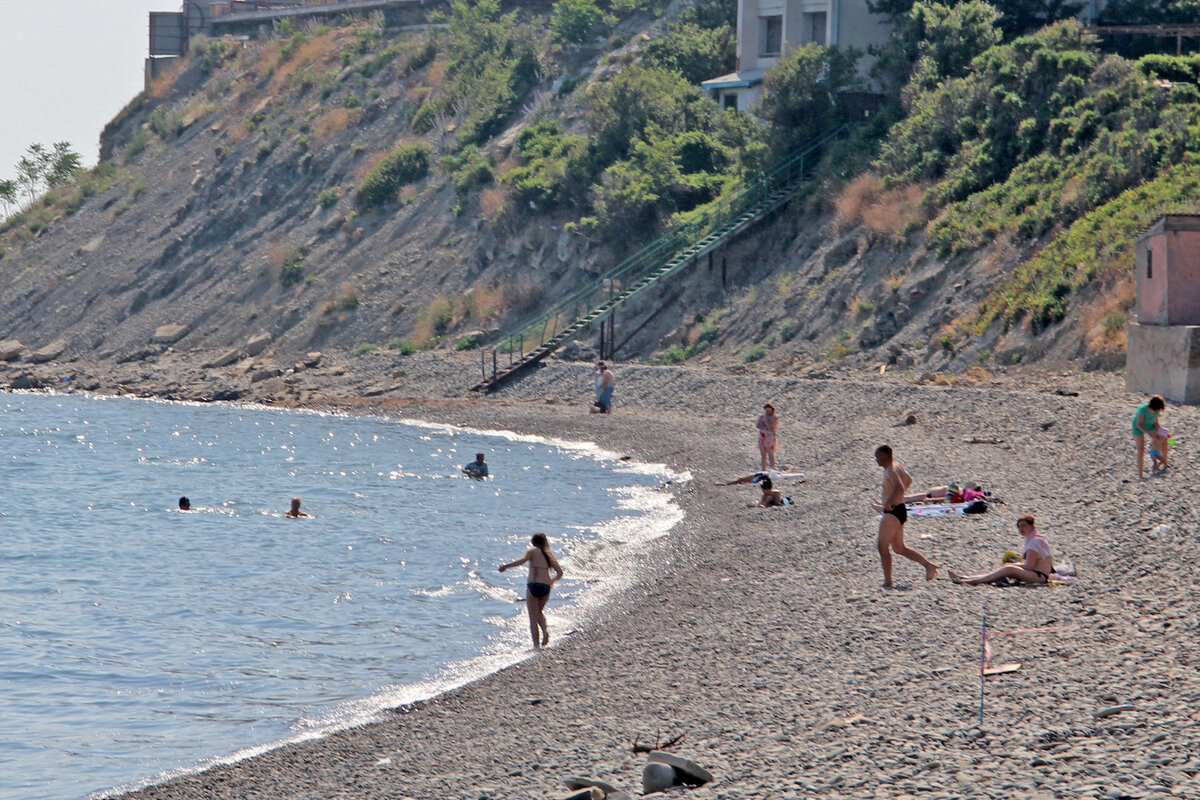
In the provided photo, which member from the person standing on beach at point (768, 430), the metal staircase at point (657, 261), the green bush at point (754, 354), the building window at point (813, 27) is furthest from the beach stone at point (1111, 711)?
the building window at point (813, 27)

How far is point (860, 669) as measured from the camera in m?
10.8

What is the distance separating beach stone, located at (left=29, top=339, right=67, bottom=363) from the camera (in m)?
57.6

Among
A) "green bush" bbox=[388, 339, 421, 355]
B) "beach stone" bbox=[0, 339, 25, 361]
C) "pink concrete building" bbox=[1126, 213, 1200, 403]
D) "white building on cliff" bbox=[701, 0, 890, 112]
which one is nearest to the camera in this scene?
"pink concrete building" bbox=[1126, 213, 1200, 403]

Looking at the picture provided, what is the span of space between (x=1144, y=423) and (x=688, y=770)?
10414 mm

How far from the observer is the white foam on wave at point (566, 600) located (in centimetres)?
1136

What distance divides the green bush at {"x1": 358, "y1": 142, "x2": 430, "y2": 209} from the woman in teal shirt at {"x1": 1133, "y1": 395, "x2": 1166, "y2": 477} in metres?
41.5

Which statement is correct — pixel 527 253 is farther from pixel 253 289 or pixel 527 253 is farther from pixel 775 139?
pixel 253 289

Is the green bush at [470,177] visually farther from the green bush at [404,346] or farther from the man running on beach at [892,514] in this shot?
the man running on beach at [892,514]

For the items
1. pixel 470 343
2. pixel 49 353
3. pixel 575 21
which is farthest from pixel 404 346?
pixel 49 353

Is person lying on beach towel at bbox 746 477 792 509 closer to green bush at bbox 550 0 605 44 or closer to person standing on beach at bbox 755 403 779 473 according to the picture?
person standing on beach at bbox 755 403 779 473

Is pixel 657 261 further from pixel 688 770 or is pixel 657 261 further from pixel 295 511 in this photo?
pixel 688 770

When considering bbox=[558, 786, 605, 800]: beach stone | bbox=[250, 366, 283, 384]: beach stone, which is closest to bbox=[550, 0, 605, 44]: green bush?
bbox=[250, 366, 283, 384]: beach stone

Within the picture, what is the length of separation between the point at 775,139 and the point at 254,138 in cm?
3225

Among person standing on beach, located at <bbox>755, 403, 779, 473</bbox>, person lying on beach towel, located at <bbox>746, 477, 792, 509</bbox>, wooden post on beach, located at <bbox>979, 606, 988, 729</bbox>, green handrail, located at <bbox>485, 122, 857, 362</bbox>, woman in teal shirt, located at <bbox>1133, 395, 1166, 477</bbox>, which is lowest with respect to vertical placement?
wooden post on beach, located at <bbox>979, 606, 988, 729</bbox>
